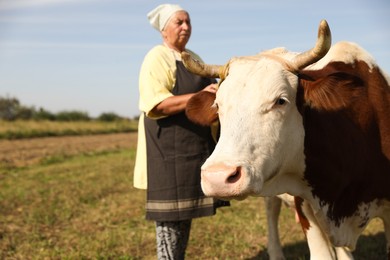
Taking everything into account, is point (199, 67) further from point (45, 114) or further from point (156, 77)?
point (45, 114)

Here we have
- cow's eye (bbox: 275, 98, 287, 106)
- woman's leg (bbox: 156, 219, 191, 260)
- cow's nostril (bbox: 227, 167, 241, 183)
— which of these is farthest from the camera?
woman's leg (bbox: 156, 219, 191, 260)

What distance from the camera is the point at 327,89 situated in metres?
3.10

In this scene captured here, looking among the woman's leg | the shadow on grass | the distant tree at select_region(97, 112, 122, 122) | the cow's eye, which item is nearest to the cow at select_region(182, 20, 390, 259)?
the cow's eye

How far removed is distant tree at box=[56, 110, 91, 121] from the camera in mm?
43869

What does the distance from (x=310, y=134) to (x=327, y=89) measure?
302 millimetres

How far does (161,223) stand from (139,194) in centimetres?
604

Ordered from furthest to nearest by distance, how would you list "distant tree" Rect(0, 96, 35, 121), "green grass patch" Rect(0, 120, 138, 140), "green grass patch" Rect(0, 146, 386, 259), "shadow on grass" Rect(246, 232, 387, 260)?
1. "distant tree" Rect(0, 96, 35, 121)
2. "green grass patch" Rect(0, 120, 138, 140)
3. "green grass patch" Rect(0, 146, 386, 259)
4. "shadow on grass" Rect(246, 232, 387, 260)

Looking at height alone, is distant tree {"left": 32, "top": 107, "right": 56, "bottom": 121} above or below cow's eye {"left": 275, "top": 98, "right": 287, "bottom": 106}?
below

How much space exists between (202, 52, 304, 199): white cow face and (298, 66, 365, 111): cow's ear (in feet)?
0.39

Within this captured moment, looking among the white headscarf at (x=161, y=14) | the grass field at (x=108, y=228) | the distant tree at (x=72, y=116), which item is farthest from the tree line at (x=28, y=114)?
the white headscarf at (x=161, y=14)

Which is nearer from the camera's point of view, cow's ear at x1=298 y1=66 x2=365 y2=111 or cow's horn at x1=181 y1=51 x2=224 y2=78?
cow's ear at x1=298 y1=66 x2=365 y2=111

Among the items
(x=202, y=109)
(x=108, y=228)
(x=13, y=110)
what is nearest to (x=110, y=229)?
(x=108, y=228)

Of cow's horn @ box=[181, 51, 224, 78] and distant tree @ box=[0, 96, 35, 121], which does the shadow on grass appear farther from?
distant tree @ box=[0, 96, 35, 121]

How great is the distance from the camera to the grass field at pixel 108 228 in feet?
18.9
